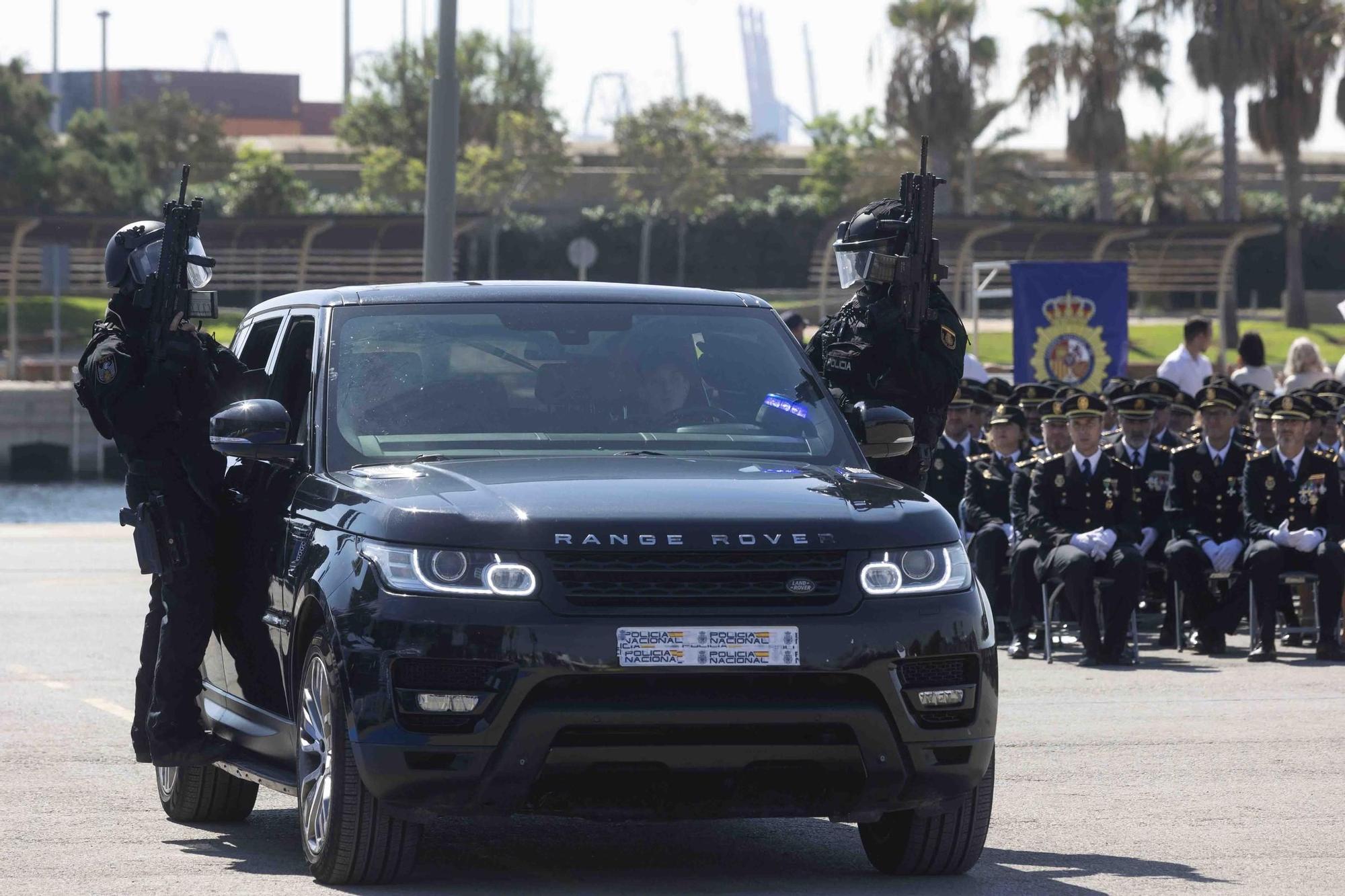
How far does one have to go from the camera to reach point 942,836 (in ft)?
23.4

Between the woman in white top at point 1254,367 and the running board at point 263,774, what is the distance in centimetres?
1491

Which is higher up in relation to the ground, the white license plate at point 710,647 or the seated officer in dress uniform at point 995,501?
the white license plate at point 710,647

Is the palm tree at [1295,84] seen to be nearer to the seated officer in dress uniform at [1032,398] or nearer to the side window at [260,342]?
the seated officer in dress uniform at [1032,398]

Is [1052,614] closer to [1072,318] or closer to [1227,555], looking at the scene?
[1227,555]

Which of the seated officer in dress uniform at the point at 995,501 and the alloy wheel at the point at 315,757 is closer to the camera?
the alloy wheel at the point at 315,757

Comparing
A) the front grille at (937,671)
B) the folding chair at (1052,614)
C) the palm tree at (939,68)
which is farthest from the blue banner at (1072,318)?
the palm tree at (939,68)

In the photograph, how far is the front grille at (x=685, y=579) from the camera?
637cm

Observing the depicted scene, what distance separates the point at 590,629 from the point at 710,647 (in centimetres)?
32

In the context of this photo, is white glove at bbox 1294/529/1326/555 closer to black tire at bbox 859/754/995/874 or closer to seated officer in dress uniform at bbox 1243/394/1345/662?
seated officer in dress uniform at bbox 1243/394/1345/662

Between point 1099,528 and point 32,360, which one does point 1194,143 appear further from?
point 1099,528

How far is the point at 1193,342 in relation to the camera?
20938 mm

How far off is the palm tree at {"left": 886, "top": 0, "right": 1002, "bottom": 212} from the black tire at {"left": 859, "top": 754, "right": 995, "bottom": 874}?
65.5 m

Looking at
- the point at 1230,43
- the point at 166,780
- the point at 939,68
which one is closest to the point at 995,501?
the point at 166,780

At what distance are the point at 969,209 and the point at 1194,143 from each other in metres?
7.21
